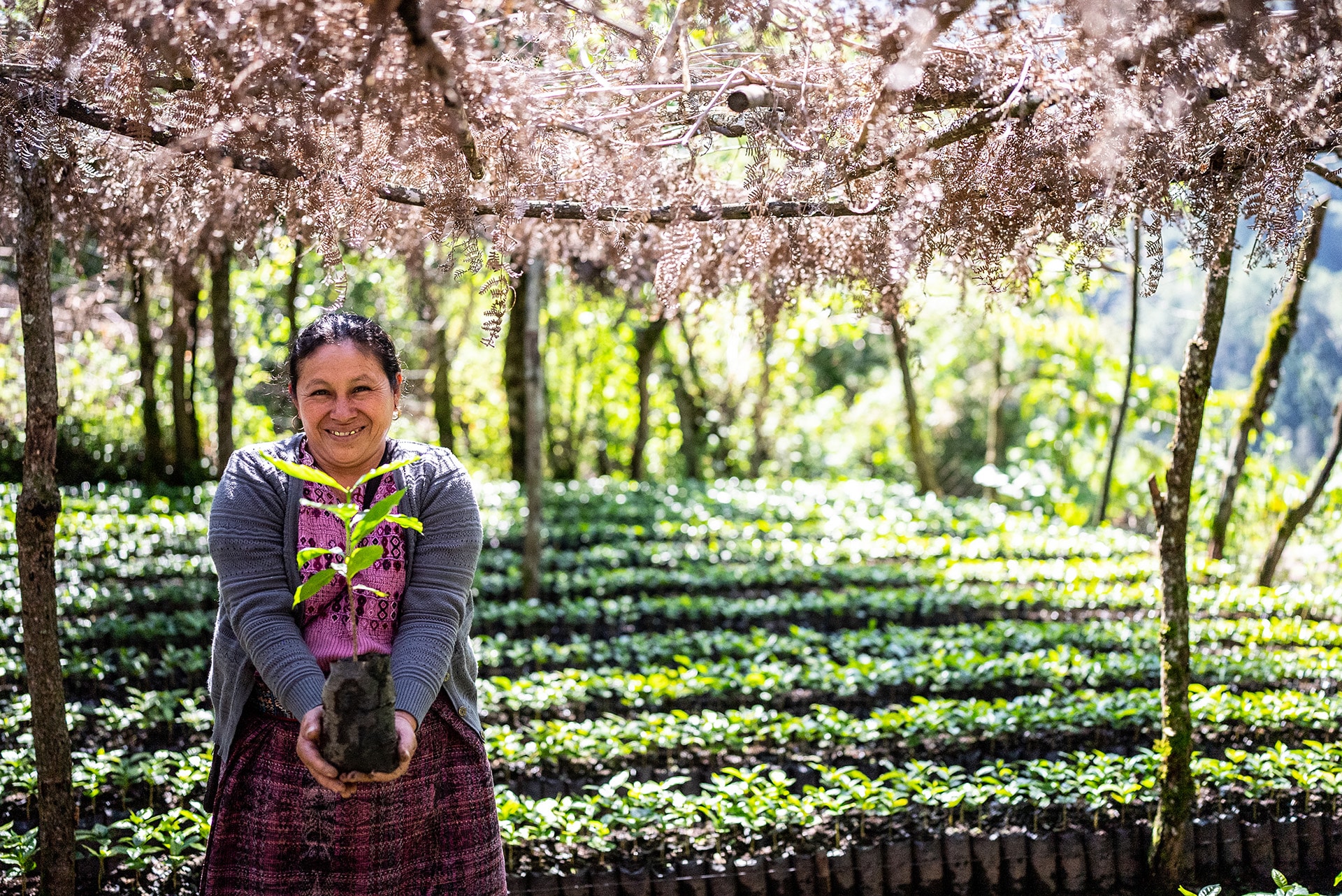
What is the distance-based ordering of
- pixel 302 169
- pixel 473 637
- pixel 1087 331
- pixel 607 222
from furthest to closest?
pixel 1087 331 → pixel 473 637 → pixel 607 222 → pixel 302 169

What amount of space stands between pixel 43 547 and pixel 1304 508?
802cm

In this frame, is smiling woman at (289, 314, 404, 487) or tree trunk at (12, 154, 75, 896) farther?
tree trunk at (12, 154, 75, 896)

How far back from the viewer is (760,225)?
2.86 meters

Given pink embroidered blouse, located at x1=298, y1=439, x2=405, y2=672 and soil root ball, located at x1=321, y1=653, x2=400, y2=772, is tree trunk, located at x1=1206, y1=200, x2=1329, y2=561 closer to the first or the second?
pink embroidered blouse, located at x1=298, y1=439, x2=405, y2=672

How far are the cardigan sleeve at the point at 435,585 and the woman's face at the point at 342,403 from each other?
117 mm

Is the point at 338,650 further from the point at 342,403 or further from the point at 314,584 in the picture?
the point at 342,403

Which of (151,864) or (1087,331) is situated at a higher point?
(1087,331)

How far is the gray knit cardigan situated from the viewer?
1.91m

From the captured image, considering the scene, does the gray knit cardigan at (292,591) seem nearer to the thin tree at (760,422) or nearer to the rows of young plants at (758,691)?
the rows of young plants at (758,691)

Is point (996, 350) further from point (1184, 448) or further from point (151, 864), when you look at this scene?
point (151, 864)

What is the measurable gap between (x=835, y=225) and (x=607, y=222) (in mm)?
743

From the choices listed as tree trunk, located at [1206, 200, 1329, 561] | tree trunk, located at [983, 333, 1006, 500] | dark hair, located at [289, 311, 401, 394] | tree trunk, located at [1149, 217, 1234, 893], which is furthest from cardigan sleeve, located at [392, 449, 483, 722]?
tree trunk, located at [983, 333, 1006, 500]

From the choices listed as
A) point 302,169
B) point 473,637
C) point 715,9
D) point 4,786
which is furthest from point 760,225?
point 473,637

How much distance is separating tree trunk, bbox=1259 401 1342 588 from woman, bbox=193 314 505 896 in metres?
7.40
